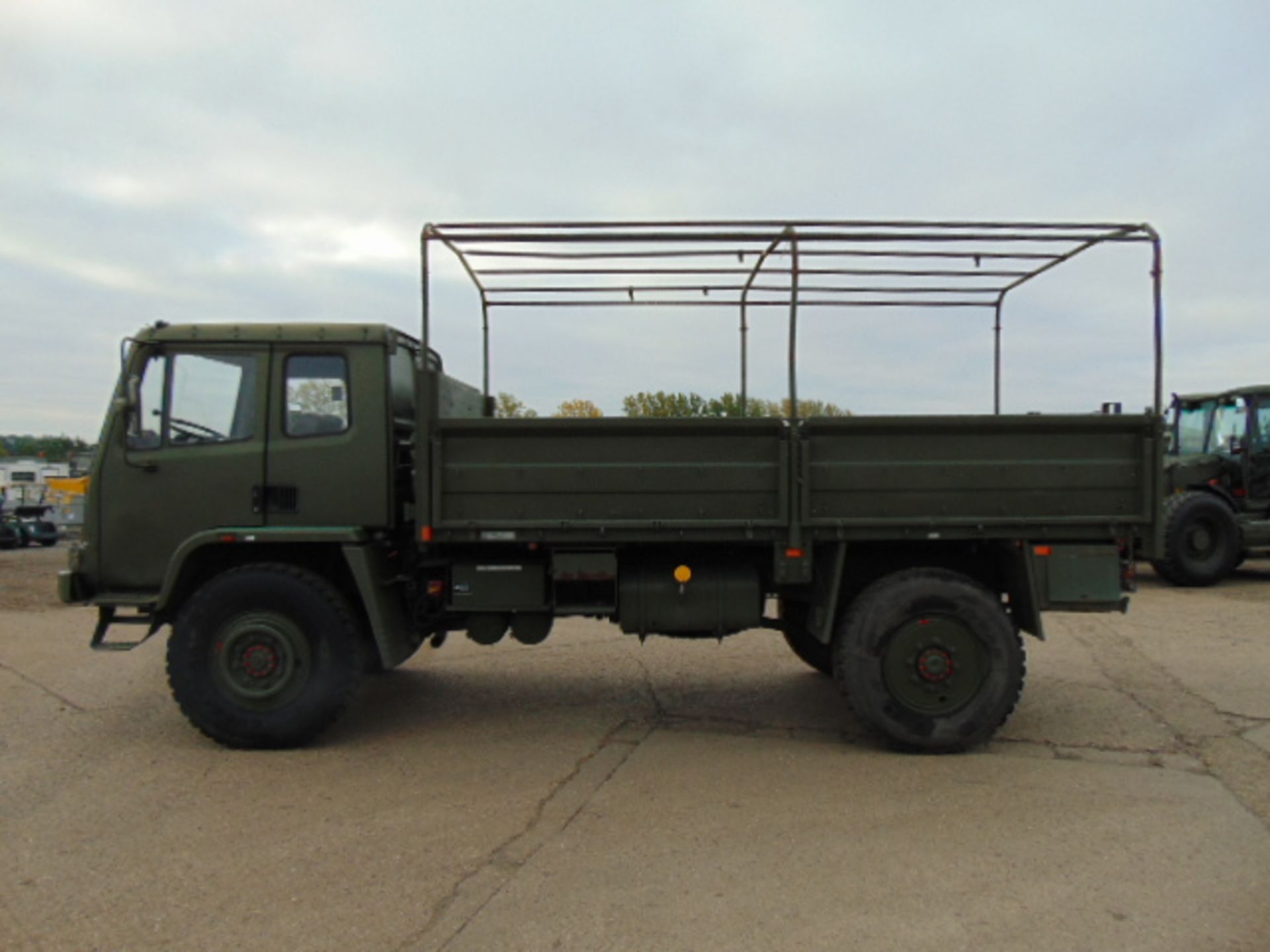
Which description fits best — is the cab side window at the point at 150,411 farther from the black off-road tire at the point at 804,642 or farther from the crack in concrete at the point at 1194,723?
the crack in concrete at the point at 1194,723

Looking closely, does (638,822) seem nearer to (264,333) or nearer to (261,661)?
(261,661)

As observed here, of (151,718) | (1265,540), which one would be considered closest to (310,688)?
(151,718)

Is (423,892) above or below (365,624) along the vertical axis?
below

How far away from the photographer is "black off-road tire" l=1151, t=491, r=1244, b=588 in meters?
12.0

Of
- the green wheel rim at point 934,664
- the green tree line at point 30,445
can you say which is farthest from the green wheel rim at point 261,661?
the green tree line at point 30,445

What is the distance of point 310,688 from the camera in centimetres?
509

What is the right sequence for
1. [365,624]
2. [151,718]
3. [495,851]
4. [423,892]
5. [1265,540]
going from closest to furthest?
[423,892]
[495,851]
[365,624]
[151,718]
[1265,540]

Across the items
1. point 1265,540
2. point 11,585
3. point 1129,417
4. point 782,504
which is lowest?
point 11,585

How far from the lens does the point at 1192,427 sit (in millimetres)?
13930

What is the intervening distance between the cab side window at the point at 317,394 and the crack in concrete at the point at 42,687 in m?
2.62

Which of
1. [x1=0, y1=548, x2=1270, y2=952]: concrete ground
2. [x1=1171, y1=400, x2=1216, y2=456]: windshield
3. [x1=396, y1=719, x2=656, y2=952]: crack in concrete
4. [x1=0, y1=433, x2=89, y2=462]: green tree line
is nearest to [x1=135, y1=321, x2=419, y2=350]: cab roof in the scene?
[x1=0, y1=548, x2=1270, y2=952]: concrete ground

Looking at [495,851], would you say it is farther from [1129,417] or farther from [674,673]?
[1129,417]

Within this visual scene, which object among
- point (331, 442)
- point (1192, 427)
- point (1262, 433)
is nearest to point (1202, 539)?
point (1262, 433)

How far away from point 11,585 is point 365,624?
35.1 feet
